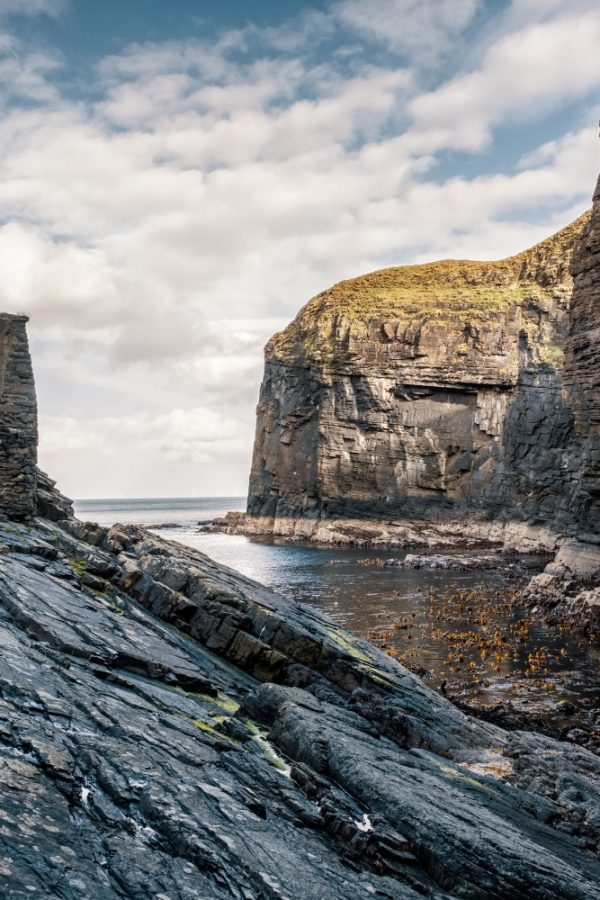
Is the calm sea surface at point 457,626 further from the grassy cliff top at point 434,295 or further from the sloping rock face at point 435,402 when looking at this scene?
the grassy cliff top at point 434,295

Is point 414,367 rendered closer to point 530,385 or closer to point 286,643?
point 530,385

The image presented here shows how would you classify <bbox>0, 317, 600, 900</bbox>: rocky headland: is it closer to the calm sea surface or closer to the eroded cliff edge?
the calm sea surface

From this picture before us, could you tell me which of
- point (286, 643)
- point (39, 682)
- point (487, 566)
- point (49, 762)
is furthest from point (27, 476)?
point (487, 566)

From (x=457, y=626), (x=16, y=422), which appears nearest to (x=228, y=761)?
(x=16, y=422)

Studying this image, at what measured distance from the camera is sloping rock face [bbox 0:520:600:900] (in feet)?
22.3

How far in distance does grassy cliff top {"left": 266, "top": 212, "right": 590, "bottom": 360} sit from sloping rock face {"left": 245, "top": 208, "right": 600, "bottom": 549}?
22 cm

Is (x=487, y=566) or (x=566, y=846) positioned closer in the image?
(x=566, y=846)

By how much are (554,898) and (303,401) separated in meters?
95.6

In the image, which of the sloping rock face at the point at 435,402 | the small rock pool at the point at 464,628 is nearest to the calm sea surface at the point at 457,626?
the small rock pool at the point at 464,628

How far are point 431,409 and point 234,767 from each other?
84201mm

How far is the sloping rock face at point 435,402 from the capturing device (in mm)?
81938

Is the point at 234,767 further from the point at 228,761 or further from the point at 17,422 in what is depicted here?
the point at 17,422

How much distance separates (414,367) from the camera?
91500mm

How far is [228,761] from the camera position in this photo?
969 cm
